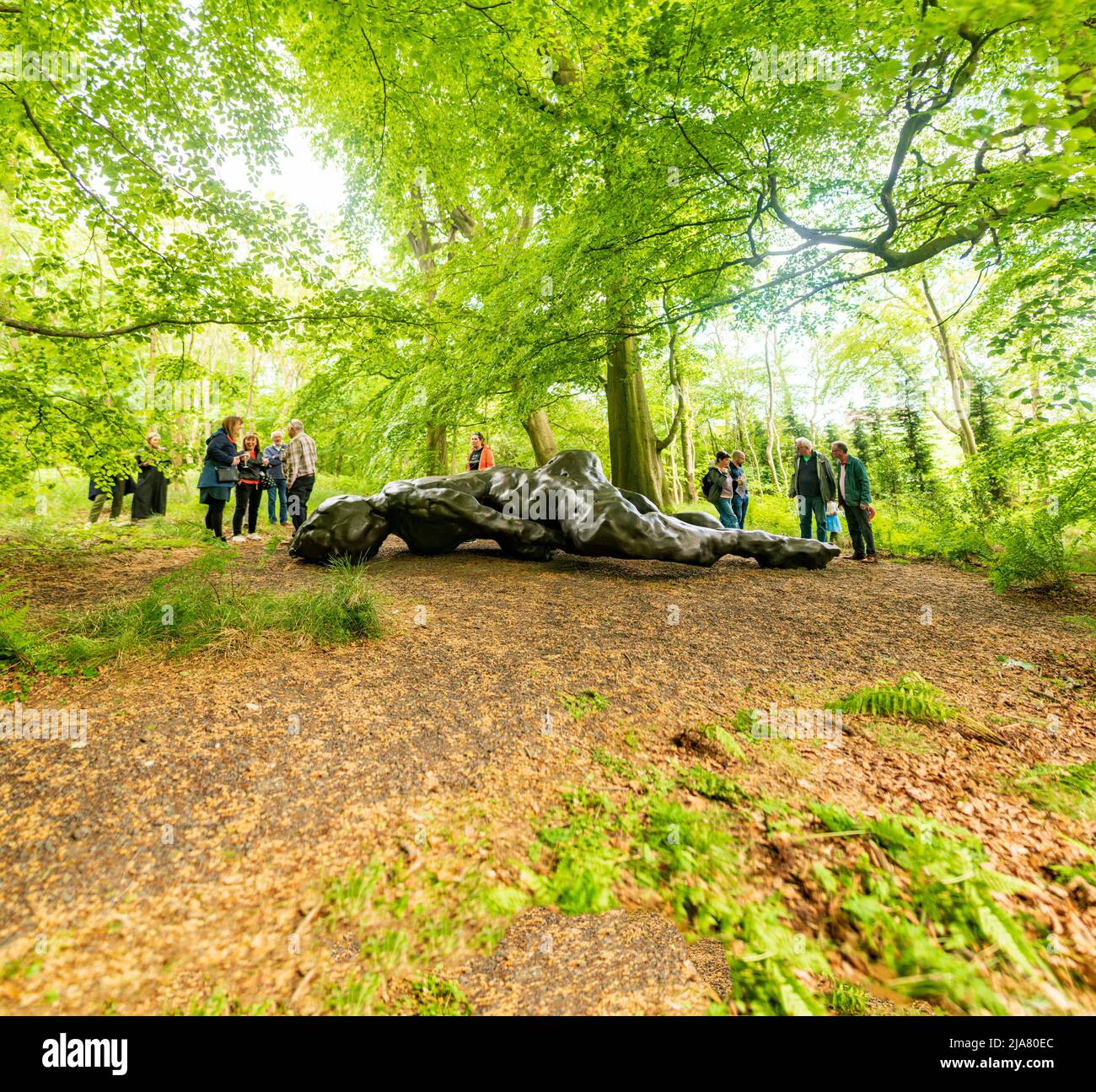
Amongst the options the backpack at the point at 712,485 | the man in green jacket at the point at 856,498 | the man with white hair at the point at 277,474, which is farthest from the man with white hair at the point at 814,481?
the man with white hair at the point at 277,474

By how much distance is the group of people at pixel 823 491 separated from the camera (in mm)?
8125

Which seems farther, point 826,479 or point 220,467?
point 826,479

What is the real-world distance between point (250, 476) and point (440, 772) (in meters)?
8.15

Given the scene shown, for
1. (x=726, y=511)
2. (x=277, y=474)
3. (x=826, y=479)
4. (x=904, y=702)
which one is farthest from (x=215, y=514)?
(x=826, y=479)

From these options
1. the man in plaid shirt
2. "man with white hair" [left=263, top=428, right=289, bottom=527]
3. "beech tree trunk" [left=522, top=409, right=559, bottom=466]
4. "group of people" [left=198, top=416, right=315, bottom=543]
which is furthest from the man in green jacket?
"man with white hair" [left=263, top=428, right=289, bottom=527]

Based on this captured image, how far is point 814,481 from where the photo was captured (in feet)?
29.3

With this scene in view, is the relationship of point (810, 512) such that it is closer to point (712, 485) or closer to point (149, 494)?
point (712, 485)

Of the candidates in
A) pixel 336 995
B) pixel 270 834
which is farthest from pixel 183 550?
pixel 336 995

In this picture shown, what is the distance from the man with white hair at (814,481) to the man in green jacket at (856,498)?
26 centimetres

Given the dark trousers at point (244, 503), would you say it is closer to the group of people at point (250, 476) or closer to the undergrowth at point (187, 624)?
the group of people at point (250, 476)

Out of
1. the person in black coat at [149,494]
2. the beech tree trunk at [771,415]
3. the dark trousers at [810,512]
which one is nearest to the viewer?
the dark trousers at [810,512]

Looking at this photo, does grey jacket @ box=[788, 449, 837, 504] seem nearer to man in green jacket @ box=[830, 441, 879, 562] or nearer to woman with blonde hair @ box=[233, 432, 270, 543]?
man in green jacket @ box=[830, 441, 879, 562]

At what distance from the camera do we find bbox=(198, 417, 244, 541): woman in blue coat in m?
7.02

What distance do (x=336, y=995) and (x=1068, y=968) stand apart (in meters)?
2.23
